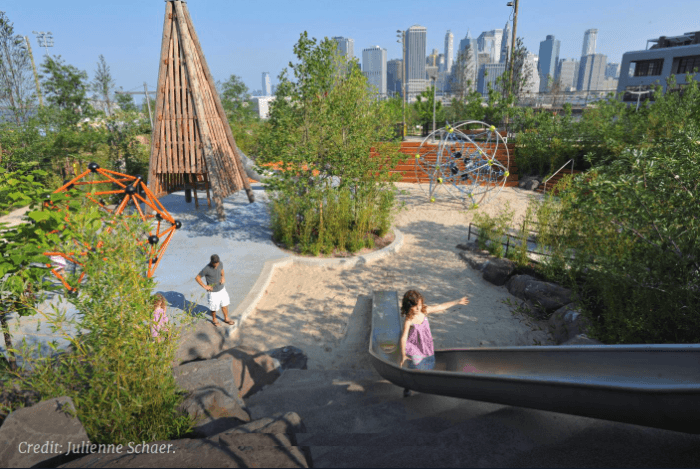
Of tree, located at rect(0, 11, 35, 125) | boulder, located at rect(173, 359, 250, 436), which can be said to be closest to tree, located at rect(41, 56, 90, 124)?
tree, located at rect(0, 11, 35, 125)

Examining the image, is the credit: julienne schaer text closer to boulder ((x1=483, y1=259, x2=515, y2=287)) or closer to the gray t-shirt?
the gray t-shirt

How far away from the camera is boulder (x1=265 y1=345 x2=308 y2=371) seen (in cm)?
526

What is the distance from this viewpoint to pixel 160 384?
121 inches

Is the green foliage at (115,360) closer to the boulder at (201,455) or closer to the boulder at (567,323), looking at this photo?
the boulder at (201,455)

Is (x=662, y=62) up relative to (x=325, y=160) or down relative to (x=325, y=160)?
up

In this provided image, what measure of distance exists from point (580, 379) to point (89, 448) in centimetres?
427

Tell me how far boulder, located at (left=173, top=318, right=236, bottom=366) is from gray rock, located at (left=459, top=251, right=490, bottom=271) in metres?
5.21

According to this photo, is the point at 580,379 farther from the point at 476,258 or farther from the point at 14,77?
the point at 14,77

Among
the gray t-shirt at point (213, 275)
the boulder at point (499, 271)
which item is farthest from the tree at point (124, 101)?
the boulder at point (499, 271)

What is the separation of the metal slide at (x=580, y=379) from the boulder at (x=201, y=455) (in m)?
1.74

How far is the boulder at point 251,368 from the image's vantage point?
4566 mm

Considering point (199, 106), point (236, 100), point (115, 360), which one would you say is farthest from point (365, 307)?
point (236, 100)

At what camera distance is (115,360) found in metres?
A: 2.96

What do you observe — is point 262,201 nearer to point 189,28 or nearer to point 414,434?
point 189,28
